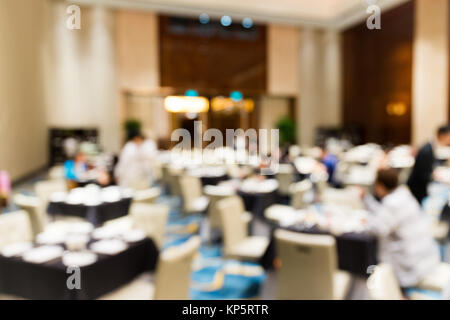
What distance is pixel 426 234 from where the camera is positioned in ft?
9.68

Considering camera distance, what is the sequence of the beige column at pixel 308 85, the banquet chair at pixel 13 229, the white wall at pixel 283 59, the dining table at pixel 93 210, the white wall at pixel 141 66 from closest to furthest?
1. the banquet chair at pixel 13 229
2. the dining table at pixel 93 210
3. the white wall at pixel 141 66
4. the white wall at pixel 283 59
5. the beige column at pixel 308 85

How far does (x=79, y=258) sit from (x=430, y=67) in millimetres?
12984

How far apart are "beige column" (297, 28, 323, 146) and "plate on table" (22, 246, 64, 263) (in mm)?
14112

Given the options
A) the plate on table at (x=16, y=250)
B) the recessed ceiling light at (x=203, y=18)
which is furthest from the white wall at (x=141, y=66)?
the plate on table at (x=16, y=250)

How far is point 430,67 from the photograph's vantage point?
41.0 feet

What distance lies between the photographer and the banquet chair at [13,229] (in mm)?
3225

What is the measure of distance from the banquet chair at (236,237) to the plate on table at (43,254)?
4.67ft

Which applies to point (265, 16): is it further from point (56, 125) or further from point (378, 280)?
point (378, 280)

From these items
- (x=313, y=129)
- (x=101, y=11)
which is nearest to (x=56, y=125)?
(x=101, y=11)

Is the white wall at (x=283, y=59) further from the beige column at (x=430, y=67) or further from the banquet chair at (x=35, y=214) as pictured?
the banquet chair at (x=35, y=214)

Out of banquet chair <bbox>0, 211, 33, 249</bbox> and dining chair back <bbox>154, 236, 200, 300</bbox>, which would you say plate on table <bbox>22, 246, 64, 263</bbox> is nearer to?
banquet chair <bbox>0, 211, 33, 249</bbox>

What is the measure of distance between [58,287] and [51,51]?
12.4 meters

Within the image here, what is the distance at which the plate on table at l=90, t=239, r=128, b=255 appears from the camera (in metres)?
2.73

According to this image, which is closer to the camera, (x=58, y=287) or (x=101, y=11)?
(x=58, y=287)
